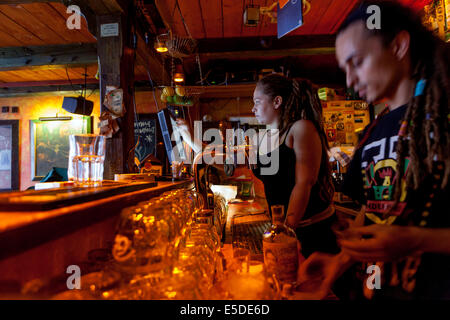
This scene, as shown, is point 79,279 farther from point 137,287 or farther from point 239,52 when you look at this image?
point 239,52

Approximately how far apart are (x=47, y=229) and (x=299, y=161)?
1.19m

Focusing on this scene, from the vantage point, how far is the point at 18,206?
2.23 feet

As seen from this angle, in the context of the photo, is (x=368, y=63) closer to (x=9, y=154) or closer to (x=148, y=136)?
(x=148, y=136)

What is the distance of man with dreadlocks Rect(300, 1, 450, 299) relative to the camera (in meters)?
0.74

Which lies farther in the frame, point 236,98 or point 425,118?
point 236,98

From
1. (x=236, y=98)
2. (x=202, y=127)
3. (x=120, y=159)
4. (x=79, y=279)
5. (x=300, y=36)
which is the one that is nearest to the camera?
(x=79, y=279)

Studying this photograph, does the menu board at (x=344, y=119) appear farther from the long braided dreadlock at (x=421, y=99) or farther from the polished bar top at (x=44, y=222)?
the polished bar top at (x=44, y=222)

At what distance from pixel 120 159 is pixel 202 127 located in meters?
3.25

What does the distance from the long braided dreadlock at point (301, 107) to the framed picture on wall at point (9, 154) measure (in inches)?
285

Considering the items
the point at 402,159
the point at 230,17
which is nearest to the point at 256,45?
the point at 230,17

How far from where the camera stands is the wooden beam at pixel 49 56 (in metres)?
4.40

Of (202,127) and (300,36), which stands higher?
(300,36)

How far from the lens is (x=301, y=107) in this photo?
A: 159 cm
